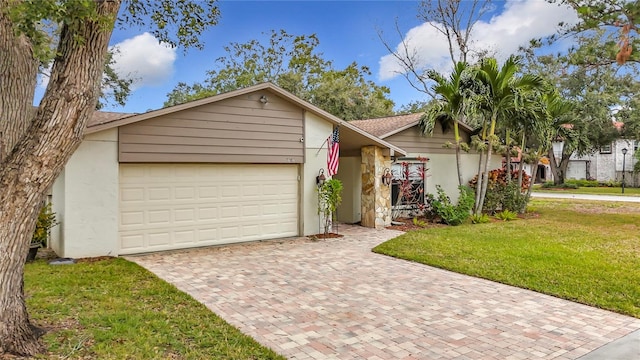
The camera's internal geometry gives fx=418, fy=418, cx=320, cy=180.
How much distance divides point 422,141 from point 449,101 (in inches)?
63.9

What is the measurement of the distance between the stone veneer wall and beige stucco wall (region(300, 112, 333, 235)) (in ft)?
5.92

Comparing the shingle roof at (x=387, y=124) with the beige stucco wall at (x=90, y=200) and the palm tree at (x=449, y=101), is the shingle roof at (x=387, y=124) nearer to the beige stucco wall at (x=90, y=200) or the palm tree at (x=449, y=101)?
the palm tree at (x=449, y=101)

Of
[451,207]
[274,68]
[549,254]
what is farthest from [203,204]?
[274,68]

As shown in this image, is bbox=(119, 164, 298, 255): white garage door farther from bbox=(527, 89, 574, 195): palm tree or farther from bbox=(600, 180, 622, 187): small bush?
bbox=(600, 180, 622, 187): small bush

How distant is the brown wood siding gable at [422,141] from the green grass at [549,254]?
302 centimetres

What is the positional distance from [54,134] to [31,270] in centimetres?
443

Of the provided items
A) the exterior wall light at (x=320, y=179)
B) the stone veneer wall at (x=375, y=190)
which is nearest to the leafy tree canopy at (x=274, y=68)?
the stone veneer wall at (x=375, y=190)

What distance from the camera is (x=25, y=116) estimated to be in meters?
3.96

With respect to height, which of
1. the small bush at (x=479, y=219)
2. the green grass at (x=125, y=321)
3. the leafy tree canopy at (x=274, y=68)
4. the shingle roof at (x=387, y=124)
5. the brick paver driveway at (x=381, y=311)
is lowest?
the brick paver driveway at (x=381, y=311)

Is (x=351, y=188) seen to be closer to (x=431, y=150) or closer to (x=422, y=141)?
(x=422, y=141)

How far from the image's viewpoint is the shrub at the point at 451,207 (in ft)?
41.5

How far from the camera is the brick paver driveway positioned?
4074mm

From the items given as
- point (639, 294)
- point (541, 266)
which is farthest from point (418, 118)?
point (639, 294)

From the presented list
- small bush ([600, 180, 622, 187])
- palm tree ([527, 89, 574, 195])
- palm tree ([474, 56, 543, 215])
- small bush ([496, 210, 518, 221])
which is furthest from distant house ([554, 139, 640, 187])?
palm tree ([474, 56, 543, 215])
